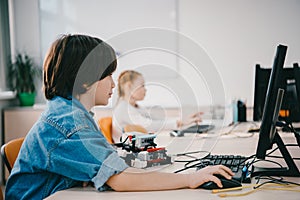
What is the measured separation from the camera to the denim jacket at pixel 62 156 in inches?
45.1

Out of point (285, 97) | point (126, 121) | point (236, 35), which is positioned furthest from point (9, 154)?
point (236, 35)

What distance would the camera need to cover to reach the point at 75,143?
1.15 metres

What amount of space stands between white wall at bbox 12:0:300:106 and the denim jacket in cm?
297

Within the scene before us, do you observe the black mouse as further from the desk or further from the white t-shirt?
the white t-shirt

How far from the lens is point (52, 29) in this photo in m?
4.31

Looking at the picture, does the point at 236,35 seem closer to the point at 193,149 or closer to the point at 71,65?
the point at 193,149

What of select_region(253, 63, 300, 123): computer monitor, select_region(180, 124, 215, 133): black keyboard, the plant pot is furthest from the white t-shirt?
the plant pot

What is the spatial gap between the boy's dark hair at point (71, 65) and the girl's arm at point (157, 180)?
0.34 metres

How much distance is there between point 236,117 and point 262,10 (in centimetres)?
129

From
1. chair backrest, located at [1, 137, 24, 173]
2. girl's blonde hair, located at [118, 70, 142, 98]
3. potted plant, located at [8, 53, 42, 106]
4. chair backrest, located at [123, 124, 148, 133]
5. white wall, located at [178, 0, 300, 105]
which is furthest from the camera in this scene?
potted plant, located at [8, 53, 42, 106]

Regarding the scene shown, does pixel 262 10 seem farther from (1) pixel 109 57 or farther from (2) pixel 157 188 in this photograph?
(2) pixel 157 188

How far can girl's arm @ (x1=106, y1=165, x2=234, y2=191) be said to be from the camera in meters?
1.15

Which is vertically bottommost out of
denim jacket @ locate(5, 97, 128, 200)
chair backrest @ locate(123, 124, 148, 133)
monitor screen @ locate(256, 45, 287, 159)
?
chair backrest @ locate(123, 124, 148, 133)

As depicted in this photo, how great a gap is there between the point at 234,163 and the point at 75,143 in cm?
57
